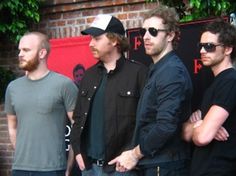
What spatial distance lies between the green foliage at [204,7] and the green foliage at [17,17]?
2.09 m

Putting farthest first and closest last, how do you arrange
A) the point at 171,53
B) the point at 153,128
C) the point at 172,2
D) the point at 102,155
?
1. the point at 172,2
2. the point at 102,155
3. the point at 171,53
4. the point at 153,128

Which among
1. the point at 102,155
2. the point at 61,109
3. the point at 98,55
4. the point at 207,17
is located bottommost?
the point at 102,155

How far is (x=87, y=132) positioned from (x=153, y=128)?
0.81 metres

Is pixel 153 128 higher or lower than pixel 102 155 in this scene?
higher

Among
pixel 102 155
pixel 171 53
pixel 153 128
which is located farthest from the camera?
pixel 102 155

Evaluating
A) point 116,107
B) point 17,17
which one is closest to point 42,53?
point 116,107

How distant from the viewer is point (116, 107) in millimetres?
3512

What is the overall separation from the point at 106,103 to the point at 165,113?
2.26ft

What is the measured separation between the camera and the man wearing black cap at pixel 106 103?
138 inches

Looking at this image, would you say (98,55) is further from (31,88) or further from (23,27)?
(23,27)

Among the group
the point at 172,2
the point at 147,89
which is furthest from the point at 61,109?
the point at 172,2

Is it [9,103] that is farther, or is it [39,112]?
[9,103]

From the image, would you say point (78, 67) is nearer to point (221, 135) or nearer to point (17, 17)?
point (17, 17)

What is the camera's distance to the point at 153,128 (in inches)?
118
